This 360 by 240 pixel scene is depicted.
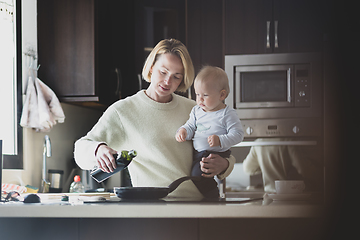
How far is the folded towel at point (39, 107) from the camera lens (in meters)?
2.19

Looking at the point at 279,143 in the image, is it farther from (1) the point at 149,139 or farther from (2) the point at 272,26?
(1) the point at 149,139

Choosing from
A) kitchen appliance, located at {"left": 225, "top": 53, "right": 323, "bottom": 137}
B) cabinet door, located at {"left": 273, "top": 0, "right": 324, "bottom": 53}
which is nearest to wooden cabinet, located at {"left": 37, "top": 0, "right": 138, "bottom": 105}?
kitchen appliance, located at {"left": 225, "top": 53, "right": 323, "bottom": 137}

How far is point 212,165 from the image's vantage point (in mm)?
1421

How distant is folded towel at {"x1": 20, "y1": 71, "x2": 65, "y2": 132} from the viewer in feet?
7.18

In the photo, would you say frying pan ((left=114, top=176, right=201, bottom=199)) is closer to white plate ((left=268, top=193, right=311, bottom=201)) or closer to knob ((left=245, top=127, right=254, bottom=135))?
white plate ((left=268, top=193, right=311, bottom=201))

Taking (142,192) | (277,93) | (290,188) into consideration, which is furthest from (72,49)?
(290,188)

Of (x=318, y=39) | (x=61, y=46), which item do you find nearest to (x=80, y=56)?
(x=61, y=46)

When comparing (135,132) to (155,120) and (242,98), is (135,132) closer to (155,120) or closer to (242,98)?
(155,120)

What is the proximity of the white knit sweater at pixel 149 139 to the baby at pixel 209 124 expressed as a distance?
0.04m

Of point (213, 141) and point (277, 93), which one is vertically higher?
point (277, 93)

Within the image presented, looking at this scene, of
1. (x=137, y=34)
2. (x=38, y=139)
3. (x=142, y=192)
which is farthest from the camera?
(x=137, y=34)

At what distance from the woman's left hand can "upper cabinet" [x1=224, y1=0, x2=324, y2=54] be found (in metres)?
1.40

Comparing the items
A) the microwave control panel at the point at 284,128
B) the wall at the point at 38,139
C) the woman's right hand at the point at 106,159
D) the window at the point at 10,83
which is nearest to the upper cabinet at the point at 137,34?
the wall at the point at 38,139

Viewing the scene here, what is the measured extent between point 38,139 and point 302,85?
64.7 inches
